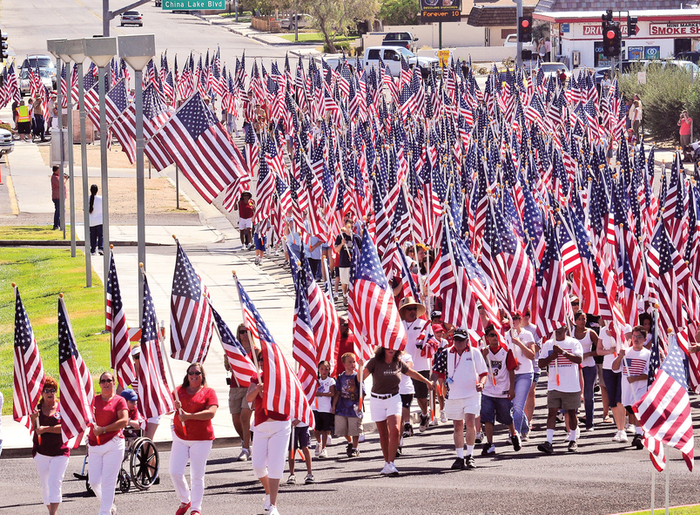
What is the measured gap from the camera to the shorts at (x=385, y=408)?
46.5 feet

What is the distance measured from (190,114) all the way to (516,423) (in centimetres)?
552

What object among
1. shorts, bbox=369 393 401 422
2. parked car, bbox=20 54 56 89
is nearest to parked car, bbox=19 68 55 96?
parked car, bbox=20 54 56 89

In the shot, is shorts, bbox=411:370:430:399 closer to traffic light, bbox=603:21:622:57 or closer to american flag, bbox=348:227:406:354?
american flag, bbox=348:227:406:354

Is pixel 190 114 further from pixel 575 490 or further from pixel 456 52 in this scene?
pixel 456 52

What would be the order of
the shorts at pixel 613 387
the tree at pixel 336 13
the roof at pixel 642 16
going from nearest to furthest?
1. the shorts at pixel 613 387
2. the roof at pixel 642 16
3. the tree at pixel 336 13

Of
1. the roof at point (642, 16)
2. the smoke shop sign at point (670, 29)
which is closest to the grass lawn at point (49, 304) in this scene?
the roof at point (642, 16)

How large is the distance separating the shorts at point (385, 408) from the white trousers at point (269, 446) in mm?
1809

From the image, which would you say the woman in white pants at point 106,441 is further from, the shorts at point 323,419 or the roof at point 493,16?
the roof at point 493,16

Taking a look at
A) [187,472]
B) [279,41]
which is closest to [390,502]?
[187,472]

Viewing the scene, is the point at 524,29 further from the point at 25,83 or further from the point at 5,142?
the point at 25,83

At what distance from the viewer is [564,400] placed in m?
15.1

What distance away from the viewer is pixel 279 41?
9550 cm

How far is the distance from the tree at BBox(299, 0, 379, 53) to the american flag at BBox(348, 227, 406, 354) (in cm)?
7078

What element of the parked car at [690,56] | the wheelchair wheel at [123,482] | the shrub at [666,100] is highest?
the parked car at [690,56]
